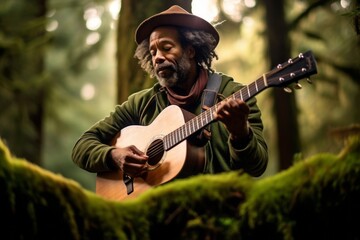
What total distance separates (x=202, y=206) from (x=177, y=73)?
154 centimetres

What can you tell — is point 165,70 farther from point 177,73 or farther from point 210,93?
point 210,93

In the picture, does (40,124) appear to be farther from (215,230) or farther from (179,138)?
(215,230)

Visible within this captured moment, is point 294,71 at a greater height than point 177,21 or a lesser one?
lesser

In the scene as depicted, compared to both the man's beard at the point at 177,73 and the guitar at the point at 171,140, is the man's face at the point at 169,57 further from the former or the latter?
the guitar at the point at 171,140

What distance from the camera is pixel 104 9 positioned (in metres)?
11.8

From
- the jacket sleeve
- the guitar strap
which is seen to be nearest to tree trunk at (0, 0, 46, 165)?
the jacket sleeve

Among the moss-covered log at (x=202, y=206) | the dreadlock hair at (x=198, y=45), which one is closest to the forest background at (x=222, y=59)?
the dreadlock hair at (x=198, y=45)

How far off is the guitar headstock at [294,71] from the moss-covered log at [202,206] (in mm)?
900

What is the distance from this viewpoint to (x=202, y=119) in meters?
3.18

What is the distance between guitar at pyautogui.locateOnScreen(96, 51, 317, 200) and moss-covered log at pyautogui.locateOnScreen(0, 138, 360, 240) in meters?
0.98

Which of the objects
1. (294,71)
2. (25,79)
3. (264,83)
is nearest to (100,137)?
(264,83)

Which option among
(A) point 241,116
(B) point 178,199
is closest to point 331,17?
(A) point 241,116

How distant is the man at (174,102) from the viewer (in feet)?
10.8

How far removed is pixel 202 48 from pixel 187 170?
2.79 feet
